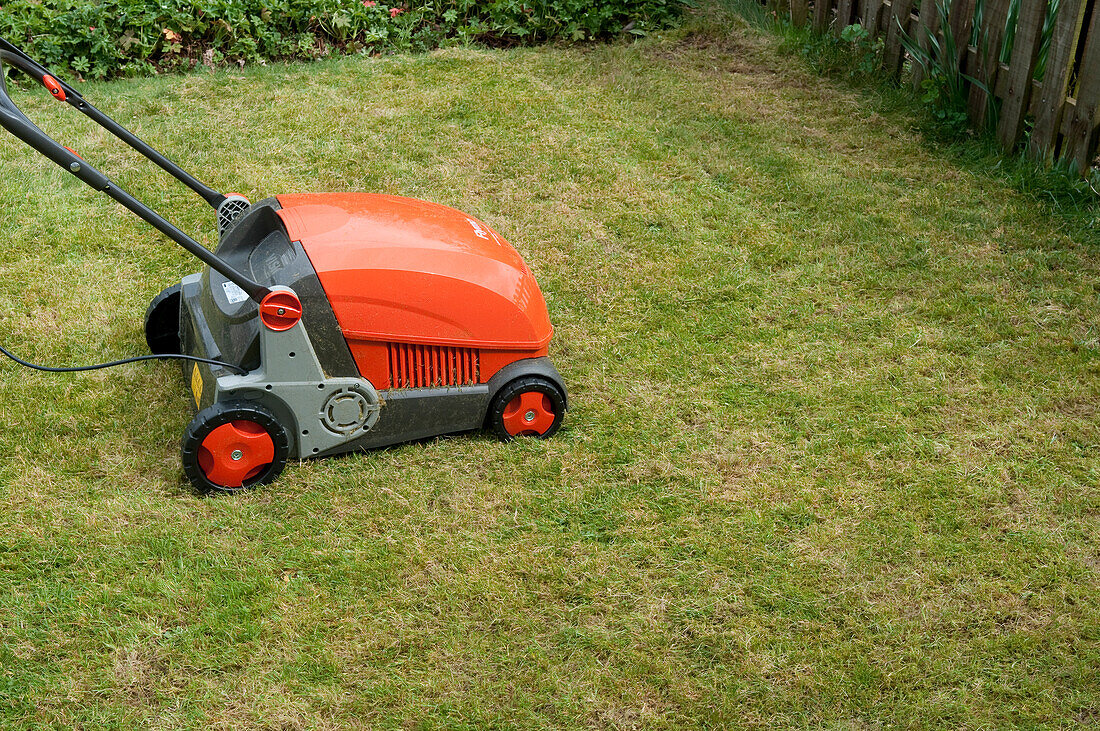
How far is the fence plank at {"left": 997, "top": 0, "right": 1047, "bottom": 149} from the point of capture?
14.9ft

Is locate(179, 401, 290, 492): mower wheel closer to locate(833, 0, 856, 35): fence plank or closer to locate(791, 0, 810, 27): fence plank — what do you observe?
locate(833, 0, 856, 35): fence plank

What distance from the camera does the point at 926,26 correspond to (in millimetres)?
5266

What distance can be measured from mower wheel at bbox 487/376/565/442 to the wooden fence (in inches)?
110

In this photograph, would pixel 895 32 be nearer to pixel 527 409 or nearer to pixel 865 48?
pixel 865 48

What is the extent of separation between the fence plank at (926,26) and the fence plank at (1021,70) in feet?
1.88

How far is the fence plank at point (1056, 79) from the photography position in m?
4.36

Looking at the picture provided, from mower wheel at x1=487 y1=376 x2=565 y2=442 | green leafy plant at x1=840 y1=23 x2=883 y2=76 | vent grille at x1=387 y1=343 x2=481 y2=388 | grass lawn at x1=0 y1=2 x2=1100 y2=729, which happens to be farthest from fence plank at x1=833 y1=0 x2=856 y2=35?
vent grille at x1=387 y1=343 x2=481 y2=388

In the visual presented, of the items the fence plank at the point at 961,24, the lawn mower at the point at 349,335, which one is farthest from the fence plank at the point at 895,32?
the lawn mower at the point at 349,335

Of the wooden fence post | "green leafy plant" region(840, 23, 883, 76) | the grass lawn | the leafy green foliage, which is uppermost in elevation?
the wooden fence post

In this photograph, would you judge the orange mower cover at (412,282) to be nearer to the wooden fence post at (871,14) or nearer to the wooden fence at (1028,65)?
the wooden fence at (1028,65)

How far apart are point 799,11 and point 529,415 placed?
168 inches

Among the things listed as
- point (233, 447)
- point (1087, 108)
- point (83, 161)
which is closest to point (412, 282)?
point (233, 447)

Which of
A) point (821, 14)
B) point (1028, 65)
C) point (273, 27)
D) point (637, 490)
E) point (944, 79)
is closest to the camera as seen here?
point (637, 490)

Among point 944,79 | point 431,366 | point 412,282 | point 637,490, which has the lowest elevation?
point 637,490
